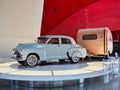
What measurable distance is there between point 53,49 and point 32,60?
91cm

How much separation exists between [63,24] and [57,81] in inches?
520

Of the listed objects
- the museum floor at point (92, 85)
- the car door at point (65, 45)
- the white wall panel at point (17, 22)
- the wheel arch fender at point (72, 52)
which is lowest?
the museum floor at point (92, 85)

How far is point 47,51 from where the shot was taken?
7703 mm

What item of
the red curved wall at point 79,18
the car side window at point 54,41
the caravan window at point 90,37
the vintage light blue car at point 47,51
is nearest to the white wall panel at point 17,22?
the red curved wall at point 79,18

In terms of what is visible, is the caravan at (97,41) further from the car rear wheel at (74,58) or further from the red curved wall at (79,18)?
the red curved wall at (79,18)

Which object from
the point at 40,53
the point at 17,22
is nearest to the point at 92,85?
the point at 40,53

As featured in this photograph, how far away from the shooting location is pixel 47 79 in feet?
18.2

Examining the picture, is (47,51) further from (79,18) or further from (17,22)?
(79,18)

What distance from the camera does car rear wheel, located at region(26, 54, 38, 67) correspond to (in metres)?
7.35

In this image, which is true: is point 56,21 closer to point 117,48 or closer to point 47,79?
point 117,48

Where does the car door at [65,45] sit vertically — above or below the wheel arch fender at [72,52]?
above

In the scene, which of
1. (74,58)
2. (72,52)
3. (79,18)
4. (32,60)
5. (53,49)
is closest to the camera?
(32,60)

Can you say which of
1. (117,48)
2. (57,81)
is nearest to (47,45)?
(57,81)

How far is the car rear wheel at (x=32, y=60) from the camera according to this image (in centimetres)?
735
